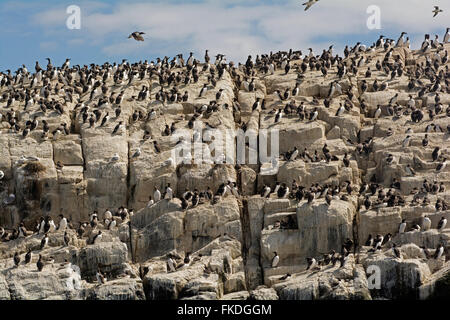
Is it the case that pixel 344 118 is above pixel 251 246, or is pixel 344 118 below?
above

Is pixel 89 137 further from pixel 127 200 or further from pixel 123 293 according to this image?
pixel 123 293

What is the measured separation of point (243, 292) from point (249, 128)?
498 inches

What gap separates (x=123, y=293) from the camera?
5375 centimetres

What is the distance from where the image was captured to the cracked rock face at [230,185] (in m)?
54.7

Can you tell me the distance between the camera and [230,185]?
60.7m

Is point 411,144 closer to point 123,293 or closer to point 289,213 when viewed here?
point 289,213

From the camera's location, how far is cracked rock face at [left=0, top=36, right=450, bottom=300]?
54.7 metres

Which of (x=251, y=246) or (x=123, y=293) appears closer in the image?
(x=123, y=293)

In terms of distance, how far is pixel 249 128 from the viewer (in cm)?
6544
